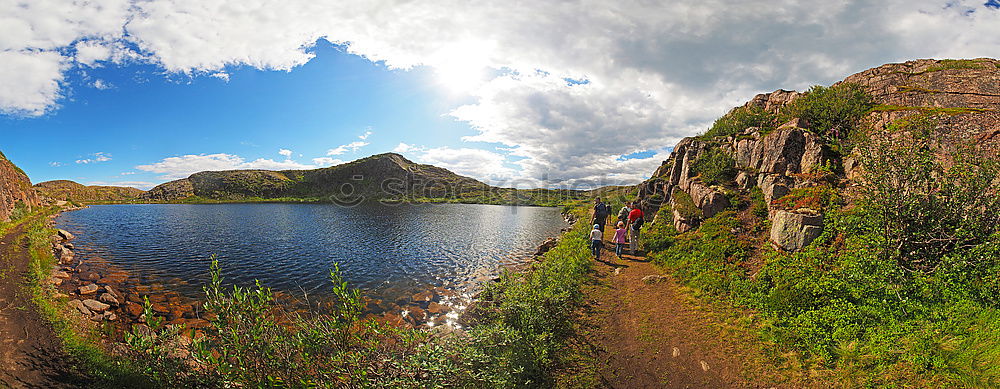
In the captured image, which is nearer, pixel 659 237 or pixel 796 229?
pixel 796 229

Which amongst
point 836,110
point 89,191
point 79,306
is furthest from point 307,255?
point 89,191

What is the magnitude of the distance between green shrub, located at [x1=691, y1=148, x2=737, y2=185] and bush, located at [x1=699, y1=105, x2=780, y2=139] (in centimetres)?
343

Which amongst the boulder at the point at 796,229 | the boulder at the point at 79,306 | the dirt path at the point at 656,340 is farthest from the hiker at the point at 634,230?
the boulder at the point at 79,306

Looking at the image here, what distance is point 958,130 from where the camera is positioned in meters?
14.6

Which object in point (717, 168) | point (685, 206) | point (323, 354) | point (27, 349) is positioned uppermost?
point (717, 168)

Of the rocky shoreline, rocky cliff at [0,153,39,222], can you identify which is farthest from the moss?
rocky cliff at [0,153,39,222]

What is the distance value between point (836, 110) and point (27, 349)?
1614 inches

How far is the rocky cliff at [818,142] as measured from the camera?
14.9 m

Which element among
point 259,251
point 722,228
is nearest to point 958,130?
point 722,228

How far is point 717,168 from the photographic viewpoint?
25000mm

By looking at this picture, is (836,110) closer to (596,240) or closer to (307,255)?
(596,240)

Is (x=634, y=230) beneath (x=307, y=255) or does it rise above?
above

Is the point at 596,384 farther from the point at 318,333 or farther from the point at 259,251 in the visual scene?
the point at 259,251

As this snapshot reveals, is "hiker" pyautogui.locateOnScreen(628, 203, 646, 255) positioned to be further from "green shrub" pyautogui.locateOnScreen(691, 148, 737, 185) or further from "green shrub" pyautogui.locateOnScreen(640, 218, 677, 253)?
"green shrub" pyautogui.locateOnScreen(691, 148, 737, 185)
